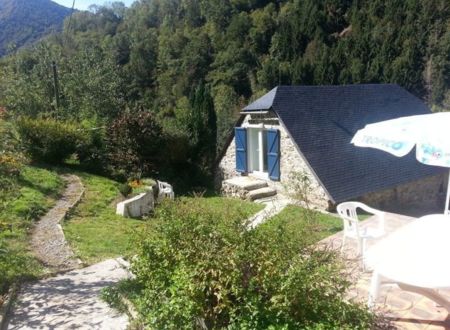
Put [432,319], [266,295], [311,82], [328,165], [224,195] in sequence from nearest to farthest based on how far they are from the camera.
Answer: [266,295]
[432,319]
[328,165]
[224,195]
[311,82]

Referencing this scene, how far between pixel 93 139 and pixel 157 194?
13.8 ft

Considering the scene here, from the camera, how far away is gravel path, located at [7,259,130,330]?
13.9 feet

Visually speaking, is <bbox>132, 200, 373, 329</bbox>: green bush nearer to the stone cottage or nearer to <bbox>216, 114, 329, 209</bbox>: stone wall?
the stone cottage

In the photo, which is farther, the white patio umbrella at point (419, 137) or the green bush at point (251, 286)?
the white patio umbrella at point (419, 137)

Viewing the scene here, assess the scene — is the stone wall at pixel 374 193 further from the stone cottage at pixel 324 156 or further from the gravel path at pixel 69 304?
the gravel path at pixel 69 304

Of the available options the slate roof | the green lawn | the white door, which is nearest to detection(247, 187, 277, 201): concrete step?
the green lawn

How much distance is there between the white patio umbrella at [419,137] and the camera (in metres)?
4.66

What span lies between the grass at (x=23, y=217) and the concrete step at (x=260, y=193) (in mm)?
5996

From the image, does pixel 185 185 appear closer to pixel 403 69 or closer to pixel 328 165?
pixel 328 165

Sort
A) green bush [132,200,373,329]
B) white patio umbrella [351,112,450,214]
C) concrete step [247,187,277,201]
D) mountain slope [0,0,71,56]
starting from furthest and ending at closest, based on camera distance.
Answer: mountain slope [0,0,71,56] → concrete step [247,187,277,201] → white patio umbrella [351,112,450,214] → green bush [132,200,373,329]

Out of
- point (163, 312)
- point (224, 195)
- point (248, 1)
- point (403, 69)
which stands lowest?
point (224, 195)

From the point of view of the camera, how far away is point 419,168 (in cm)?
1334

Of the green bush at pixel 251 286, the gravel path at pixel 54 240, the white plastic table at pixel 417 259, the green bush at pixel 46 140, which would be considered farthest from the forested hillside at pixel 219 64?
the white plastic table at pixel 417 259

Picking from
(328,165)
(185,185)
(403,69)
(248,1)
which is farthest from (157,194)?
(248,1)
